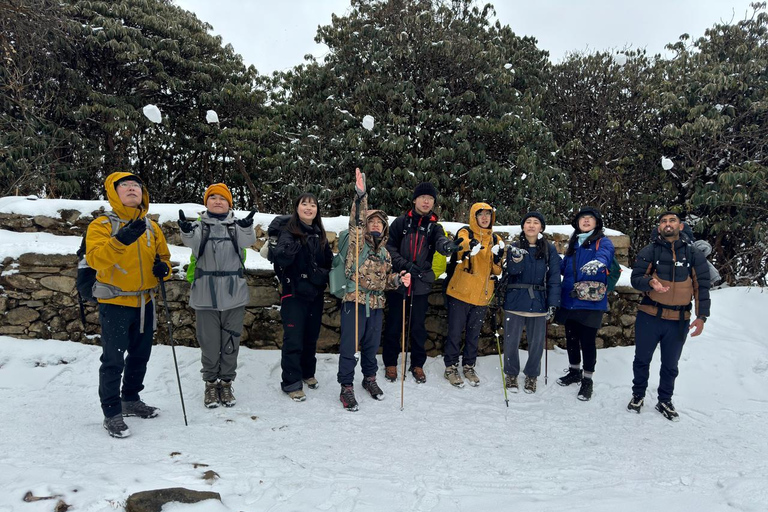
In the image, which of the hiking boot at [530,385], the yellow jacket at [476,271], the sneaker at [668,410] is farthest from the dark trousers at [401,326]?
the sneaker at [668,410]

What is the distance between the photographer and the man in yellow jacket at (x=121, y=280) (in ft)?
9.33

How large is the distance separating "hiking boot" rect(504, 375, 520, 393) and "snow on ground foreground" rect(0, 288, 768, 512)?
14 centimetres

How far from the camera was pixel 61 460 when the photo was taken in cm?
254

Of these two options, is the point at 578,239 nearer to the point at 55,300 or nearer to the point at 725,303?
the point at 725,303

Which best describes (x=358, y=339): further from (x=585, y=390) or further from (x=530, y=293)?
(x=585, y=390)

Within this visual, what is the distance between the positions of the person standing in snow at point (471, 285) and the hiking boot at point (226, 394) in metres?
2.04

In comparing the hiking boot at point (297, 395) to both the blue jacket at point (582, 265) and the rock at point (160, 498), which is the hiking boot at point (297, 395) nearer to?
the rock at point (160, 498)

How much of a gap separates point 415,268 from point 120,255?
2374 millimetres

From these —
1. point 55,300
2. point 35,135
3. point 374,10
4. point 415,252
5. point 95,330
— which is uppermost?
point 374,10

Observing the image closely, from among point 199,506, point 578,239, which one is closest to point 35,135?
point 199,506

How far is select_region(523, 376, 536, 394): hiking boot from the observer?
409 centimetres

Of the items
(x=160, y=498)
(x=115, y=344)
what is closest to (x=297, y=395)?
(x=115, y=344)

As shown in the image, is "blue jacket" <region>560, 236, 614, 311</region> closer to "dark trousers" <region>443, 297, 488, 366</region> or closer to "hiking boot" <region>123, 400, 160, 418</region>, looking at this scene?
"dark trousers" <region>443, 297, 488, 366</region>

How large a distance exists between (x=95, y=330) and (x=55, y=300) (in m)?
0.51
